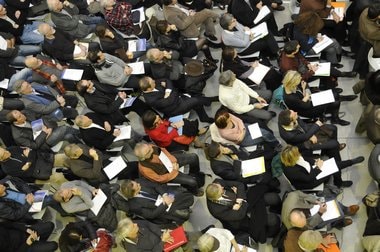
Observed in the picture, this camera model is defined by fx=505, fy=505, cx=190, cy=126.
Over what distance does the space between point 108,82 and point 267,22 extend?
2.85m

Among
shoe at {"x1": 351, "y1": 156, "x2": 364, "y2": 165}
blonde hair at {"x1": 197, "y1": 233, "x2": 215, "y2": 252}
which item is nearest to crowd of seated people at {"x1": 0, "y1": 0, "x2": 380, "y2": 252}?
blonde hair at {"x1": 197, "y1": 233, "x2": 215, "y2": 252}

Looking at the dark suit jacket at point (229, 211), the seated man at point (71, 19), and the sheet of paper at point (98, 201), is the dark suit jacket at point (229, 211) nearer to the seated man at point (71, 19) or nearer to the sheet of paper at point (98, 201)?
the sheet of paper at point (98, 201)

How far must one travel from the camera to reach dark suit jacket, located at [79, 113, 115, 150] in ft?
23.2

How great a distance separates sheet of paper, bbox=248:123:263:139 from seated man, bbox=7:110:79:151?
2.56m

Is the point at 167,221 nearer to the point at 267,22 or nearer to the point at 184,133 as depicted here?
the point at 184,133

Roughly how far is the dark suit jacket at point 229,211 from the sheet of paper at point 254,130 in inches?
33.2

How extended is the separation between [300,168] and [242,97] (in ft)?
4.83

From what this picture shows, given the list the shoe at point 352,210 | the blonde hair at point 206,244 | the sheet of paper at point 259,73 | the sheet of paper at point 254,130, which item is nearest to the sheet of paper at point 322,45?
the sheet of paper at point 259,73

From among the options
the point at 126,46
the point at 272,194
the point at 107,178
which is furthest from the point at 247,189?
the point at 126,46

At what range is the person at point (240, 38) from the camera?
298 inches

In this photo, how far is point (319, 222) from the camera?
6.18 meters

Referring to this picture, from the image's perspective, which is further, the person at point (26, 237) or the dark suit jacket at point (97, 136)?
the dark suit jacket at point (97, 136)

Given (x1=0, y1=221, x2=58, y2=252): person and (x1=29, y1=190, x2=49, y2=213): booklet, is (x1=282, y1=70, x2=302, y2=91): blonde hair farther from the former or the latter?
(x1=0, y1=221, x2=58, y2=252): person

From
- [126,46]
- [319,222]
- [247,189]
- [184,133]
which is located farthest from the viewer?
[126,46]
